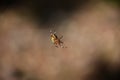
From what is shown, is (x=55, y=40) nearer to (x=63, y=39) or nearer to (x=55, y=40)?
(x=55, y=40)

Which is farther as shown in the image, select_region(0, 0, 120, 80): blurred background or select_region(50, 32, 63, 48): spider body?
select_region(50, 32, 63, 48): spider body

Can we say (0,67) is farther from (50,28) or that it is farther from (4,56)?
(50,28)

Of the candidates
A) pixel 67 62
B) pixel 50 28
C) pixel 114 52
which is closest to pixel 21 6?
pixel 50 28

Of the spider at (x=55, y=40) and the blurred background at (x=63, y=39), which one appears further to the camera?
the spider at (x=55, y=40)

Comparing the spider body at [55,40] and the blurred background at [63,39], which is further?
the spider body at [55,40]

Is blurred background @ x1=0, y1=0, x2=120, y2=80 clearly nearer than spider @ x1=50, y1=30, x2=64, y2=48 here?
Yes

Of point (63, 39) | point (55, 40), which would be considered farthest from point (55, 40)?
point (63, 39)

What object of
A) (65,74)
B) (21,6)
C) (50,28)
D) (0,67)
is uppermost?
(21,6)

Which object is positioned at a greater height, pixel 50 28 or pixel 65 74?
pixel 50 28
